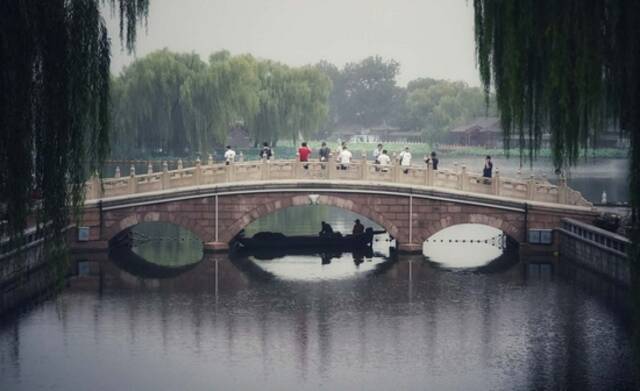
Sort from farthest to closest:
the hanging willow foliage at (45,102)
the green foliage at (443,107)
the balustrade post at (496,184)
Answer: the green foliage at (443,107)
the balustrade post at (496,184)
the hanging willow foliage at (45,102)

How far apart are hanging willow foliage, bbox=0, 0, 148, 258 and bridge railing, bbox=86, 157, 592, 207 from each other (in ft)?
61.4

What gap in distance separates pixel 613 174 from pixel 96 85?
70.9 metres

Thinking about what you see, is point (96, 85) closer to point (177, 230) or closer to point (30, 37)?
point (30, 37)

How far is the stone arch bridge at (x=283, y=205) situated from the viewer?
1276 inches

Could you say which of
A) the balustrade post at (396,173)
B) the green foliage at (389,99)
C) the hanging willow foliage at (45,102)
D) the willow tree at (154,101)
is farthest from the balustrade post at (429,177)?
the green foliage at (389,99)

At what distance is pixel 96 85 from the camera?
14516 mm

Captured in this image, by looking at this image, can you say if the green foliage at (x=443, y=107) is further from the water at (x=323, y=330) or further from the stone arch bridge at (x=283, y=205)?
the water at (x=323, y=330)

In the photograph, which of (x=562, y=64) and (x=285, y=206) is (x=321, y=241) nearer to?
(x=285, y=206)

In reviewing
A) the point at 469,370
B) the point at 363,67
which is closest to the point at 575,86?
the point at 469,370

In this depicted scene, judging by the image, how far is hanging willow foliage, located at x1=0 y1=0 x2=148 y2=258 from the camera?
12797mm

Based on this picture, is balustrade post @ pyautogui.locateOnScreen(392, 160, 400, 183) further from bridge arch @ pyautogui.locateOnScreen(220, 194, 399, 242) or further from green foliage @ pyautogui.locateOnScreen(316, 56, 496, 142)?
green foliage @ pyautogui.locateOnScreen(316, 56, 496, 142)

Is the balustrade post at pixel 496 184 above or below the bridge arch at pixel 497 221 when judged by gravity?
above

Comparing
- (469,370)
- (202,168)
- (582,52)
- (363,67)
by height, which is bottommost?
(469,370)

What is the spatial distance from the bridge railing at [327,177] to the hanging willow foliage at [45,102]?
1871 cm
